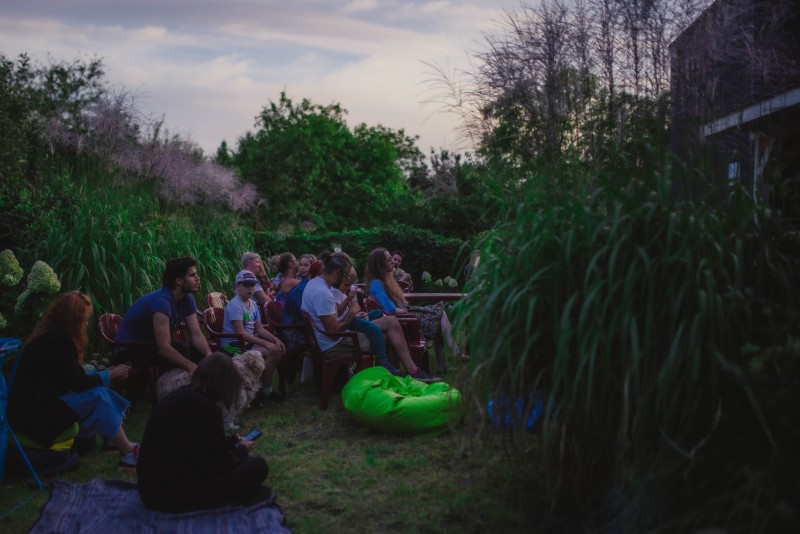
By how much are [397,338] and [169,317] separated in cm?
207

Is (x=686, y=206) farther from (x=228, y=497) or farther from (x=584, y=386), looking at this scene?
(x=228, y=497)

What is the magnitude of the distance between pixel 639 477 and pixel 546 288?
805 mm

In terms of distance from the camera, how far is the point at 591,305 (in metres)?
2.86

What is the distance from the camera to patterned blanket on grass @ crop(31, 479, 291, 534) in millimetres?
3641

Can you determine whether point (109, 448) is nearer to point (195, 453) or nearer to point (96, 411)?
point (96, 411)

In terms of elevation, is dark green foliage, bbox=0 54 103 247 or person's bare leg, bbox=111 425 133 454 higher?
dark green foliage, bbox=0 54 103 247

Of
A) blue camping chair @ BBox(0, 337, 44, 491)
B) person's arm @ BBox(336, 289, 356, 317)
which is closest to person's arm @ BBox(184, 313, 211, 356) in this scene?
person's arm @ BBox(336, 289, 356, 317)

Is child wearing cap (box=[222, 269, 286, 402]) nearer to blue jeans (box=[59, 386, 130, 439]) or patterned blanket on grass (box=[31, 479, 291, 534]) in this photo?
blue jeans (box=[59, 386, 130, 439])

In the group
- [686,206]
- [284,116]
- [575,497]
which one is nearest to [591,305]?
[686,206]

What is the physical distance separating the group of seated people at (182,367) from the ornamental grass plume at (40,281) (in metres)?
0.62

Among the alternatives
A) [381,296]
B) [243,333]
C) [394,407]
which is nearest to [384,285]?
[381,296]

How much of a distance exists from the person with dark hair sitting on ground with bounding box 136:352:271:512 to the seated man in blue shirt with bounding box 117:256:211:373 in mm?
1866

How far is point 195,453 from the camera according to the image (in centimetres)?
381

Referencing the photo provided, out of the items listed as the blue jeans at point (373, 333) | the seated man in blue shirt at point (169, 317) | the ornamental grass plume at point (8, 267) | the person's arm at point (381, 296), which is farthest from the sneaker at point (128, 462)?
the person's arm at point (381, 296)
